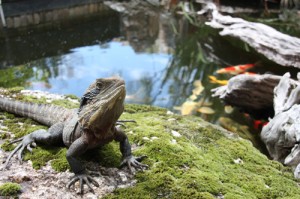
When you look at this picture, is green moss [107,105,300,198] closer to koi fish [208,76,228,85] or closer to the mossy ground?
the mossy ground

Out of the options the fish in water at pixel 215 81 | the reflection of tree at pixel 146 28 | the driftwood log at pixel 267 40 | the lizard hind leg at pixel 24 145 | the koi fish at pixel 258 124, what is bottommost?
the koi fish at pixel 258 124

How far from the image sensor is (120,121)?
3848mm

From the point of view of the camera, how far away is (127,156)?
299 cm

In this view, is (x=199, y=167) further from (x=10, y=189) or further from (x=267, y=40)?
(x=267, y=40)

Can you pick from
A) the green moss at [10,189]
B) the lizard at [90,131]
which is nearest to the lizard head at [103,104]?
the lizard at [90,131]

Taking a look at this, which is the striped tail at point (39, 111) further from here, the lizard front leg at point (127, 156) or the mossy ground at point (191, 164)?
the lizard front leg at point (127, 156)

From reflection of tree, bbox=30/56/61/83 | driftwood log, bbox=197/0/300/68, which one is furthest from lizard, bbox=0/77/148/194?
reflection of tree, bbox=30/56/61/83

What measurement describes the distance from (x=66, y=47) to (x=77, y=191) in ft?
22.7

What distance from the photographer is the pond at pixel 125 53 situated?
719 centimetres

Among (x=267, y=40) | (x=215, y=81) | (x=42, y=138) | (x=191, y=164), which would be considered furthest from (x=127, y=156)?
(x=267, y=40)

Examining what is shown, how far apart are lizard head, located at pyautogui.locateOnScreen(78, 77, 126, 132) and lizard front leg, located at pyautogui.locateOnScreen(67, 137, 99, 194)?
0.42 ft

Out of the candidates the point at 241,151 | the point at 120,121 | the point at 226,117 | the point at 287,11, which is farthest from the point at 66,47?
the point at 287,11

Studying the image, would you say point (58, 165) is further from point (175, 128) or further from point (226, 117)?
point (226, 117)

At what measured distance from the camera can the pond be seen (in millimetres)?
7188
